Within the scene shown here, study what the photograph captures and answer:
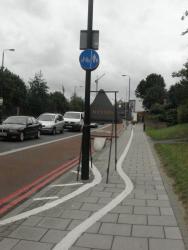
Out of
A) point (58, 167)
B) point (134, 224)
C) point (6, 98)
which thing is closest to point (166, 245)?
point (134, 224)

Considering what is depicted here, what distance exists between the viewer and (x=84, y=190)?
28.0 feet

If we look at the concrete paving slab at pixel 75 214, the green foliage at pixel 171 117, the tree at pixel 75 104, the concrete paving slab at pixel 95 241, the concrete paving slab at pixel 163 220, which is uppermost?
the tree at pixel 75 104

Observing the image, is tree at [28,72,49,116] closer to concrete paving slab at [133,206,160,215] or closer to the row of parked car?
the row of parked car

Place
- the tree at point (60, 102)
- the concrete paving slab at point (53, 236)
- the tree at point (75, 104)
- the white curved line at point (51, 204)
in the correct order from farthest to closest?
the tree at point (75, 104), the tree at point (60, 102), the white curved line at point (51, 204), the concrete paving slab at point (53, 236)

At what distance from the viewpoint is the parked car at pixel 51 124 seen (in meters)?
31.4

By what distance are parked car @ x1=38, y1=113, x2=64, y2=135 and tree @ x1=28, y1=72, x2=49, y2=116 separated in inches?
1023

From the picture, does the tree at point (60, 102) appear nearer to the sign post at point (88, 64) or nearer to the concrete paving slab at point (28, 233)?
the sign post at point (88, 64)

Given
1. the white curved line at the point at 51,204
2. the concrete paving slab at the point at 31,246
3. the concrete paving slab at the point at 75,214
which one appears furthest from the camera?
the concrete paving slab at the point at 75,214

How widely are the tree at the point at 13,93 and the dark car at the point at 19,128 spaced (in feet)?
116

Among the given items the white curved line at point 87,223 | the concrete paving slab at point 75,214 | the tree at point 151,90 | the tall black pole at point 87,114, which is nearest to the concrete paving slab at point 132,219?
the white curved line at point 87,223

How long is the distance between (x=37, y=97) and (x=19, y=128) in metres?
38.2

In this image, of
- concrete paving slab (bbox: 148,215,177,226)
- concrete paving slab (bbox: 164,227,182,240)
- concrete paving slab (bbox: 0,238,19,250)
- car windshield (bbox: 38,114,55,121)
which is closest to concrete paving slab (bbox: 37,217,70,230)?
concrete paving slab (bbox: 0,238,19,250)

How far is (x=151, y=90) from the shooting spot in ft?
357

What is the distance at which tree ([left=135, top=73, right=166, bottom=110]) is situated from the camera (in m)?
107
